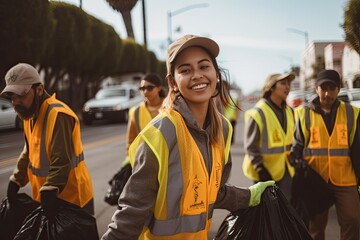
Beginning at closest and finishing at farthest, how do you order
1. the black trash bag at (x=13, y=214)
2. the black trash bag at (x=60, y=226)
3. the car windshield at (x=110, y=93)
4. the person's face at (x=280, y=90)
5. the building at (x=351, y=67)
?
the black trash bag at (x=60, y=226) → the black trash bag at (x=13, y=214) → the building at (x=351, y=67) → the person's face at (x=280, y=90) → the car windshield at (x=110, y=93)

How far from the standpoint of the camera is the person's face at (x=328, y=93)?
3461 millimetres

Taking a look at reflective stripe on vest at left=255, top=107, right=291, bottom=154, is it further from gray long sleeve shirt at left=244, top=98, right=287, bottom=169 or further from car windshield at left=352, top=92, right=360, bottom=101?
car windshield at left=352, top=92, right=360, bottom=101

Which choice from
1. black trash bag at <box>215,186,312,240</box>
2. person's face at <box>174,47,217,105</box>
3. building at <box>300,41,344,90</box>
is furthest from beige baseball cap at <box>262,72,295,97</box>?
person's face at <box>174,47,217,105</box>

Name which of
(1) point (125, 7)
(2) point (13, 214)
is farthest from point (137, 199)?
(1) point (125, 7)

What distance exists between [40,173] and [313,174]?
217 cm

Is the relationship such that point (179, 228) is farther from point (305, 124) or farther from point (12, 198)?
point (305, 124)

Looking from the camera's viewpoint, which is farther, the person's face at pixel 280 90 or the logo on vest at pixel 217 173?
the person's face at pixel 280 90

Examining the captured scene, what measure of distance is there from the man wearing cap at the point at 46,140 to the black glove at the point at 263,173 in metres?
1.65

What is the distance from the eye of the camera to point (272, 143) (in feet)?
13.0

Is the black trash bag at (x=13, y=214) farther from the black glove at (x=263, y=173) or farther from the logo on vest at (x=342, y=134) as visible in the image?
the logo on vest at (x=342, y=134)

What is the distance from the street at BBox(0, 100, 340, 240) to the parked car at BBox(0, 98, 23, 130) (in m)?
0.08

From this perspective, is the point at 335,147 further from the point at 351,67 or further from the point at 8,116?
the point at 8,116

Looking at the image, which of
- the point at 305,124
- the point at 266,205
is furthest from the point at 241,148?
the point at 266,205

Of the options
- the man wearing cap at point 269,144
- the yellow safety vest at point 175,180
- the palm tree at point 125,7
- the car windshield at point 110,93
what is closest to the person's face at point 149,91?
the man wearing cap at point 269,144
